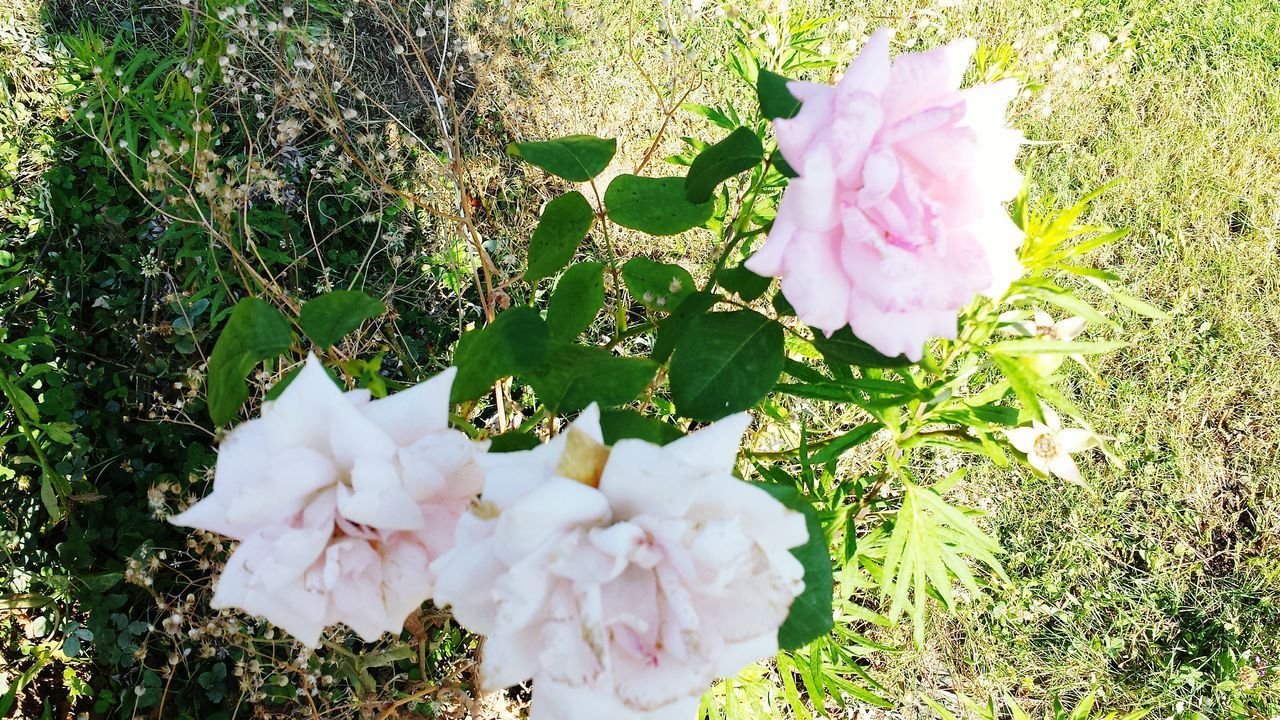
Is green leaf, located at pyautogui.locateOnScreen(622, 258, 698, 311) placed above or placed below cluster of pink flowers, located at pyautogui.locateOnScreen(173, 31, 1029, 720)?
above

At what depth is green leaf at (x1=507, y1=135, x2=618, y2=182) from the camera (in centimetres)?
97

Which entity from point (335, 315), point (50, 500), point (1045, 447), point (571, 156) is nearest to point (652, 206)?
point (571, 156)

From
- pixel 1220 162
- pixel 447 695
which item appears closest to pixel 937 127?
pixel 447 695

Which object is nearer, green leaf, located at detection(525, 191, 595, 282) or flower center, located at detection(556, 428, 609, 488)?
flower center, located at detection(556, 428, 609, 488)

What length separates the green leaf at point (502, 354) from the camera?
76 cm

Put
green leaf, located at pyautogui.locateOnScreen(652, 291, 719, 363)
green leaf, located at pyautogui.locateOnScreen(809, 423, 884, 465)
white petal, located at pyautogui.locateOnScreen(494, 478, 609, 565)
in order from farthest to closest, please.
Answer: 1. green leaf, located at pyautogui.locateOnScreen(809, 423, 884, 465)
2. green leaf, located at pyautogui.locateOnScreen(652, 291, 719, 363)
3. white petal, located at pyautogui.locateOnScreen(494, 478, 609, 565)

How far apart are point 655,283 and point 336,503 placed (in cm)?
58

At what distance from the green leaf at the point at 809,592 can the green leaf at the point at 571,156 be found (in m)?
0.43

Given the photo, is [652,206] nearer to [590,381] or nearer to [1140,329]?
[590,381]

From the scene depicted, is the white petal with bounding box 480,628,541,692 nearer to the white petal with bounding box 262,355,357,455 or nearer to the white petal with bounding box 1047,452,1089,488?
the white petal with bounding box 262,355,357,455

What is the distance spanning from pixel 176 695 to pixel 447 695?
63 cm

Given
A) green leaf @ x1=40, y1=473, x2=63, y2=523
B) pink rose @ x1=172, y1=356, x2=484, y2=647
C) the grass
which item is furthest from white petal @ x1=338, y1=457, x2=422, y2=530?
the grass

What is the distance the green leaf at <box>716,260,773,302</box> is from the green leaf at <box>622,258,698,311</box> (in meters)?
0.23

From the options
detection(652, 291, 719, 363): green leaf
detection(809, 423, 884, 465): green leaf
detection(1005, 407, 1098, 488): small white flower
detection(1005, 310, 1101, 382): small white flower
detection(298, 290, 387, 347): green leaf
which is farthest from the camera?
detection(809, 423, 884, 465): green leaf
